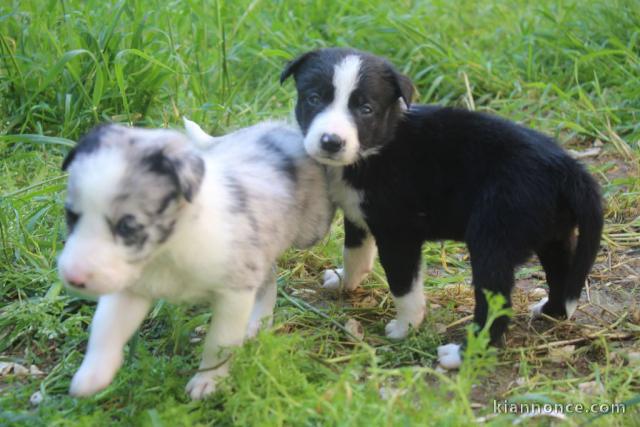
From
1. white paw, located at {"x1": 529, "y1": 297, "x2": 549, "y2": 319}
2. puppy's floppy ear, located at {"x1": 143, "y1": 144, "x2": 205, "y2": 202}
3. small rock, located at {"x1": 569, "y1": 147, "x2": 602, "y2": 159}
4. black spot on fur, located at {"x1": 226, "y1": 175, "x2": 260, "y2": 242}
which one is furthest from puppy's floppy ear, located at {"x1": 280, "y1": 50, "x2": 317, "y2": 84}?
small rock, located at {"x1": 569, "y1": 147, "x2": 602, "y2": 159}

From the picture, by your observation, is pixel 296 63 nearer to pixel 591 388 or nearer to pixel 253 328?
pixel 253 328

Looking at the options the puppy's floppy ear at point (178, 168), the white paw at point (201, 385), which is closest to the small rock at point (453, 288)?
the white paw at point (201, 385)

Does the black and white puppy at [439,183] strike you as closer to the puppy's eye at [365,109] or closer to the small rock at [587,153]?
the puppy's eye at [365,109]

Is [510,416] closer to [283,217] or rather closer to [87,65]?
[283,217]

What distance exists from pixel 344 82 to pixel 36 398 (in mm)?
2159

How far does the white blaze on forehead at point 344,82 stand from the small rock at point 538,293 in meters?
1.70

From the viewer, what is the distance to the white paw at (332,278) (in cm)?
544

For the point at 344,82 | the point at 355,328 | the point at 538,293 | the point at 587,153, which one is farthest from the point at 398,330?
the point at 587,153

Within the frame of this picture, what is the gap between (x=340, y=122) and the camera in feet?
15.0

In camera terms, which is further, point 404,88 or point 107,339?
point 404,88

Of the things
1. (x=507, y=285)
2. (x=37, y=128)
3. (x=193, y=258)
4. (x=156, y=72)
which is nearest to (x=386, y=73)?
(x=507, y=285)

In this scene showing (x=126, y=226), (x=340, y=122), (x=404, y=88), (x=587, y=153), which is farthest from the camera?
(x=587, y=153)

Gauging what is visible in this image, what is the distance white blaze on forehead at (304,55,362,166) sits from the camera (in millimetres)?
4508

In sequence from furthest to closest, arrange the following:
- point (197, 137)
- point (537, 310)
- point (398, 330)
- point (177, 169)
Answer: point (197, 137)
point (537, 310)
point (398, 330)
point (177, 169)
